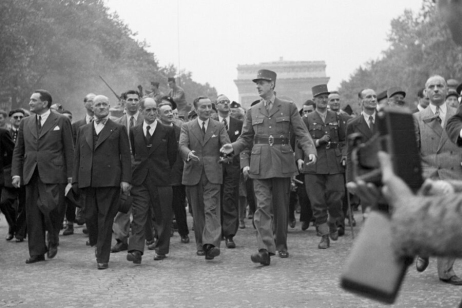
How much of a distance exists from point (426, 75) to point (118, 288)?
4335cm

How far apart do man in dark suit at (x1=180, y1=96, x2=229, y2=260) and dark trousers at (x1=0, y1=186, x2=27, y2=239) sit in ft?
11.6

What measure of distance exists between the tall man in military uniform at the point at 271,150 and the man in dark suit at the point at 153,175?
41.8 inches

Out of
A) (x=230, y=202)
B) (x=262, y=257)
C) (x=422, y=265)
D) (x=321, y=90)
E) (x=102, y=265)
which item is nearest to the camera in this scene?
(x=422, y=265)

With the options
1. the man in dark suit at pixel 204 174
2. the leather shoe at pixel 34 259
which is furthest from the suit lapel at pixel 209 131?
the leather shoe at pixel 34 259

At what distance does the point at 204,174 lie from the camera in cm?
1092

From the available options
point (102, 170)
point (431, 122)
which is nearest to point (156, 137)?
point (102, 170)

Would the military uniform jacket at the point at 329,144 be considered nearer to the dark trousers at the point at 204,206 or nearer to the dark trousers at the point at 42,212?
the dark trousers at the point at 204,206

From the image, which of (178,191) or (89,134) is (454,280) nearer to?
(89,134)

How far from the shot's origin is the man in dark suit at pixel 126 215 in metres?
11.4

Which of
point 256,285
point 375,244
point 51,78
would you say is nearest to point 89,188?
point 256,285

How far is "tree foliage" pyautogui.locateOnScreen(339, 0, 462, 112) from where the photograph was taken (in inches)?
1705

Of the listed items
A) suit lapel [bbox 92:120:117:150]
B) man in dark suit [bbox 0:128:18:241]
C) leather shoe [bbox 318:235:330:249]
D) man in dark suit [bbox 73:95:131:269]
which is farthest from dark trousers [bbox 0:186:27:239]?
leather shoe [bbox 318:235:330:249]

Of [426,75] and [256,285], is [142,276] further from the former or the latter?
[426,75]

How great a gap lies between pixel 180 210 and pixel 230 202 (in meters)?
0.87
